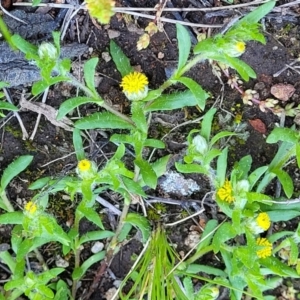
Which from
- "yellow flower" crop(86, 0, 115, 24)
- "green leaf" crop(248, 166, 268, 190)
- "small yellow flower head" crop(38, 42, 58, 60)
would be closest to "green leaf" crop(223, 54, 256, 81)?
"green leaf" crop(248, 166, 268, 190)

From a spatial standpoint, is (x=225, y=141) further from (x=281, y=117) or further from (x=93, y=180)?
(x=93, y=180)

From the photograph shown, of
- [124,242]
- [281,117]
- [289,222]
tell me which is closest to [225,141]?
[281,117]

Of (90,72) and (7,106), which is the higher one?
(90,72)

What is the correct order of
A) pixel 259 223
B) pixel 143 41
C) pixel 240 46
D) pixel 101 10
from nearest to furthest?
pixel 101 10 → pixel 240 46 → pixel 259 223 → pixel 143 41

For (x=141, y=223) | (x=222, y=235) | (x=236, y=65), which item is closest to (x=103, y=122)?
(x=141, y=223)

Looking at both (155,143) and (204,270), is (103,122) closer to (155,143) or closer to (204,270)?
(155,143)

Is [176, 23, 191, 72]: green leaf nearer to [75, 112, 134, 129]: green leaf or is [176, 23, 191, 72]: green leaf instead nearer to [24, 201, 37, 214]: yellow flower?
[75, 112, 134, 129]: green leaf
